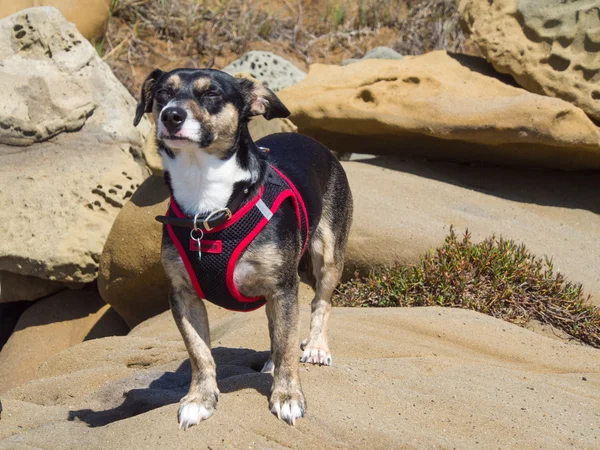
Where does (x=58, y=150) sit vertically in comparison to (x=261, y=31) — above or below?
above

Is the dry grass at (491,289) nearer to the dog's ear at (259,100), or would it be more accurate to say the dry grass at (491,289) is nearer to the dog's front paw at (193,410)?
the dog's ear at (259,100)

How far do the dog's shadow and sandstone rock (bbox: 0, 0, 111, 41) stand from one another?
755 centimetres

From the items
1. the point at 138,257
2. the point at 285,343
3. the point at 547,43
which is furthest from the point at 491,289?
the point at 547,43

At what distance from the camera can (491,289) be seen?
7.00 metres

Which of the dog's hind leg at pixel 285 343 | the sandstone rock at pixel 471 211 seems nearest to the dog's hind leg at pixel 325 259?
the dog's hind leg at pixel 285 343

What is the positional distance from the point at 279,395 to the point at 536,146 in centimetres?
589

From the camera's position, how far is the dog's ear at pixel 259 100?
4559mm

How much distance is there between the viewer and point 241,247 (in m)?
4.24

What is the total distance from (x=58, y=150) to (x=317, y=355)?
4803 mm

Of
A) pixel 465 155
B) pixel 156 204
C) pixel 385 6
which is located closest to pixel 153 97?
pixel 156 204

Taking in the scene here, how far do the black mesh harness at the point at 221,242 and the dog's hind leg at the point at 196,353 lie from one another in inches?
4.6

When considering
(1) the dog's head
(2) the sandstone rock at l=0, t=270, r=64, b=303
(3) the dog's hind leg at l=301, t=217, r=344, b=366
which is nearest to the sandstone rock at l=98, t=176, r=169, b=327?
(2) the sandstone rock at l=0, t=270, r=64, b=303

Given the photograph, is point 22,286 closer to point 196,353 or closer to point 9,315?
point 9,315

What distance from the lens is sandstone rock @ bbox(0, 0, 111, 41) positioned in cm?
1139
